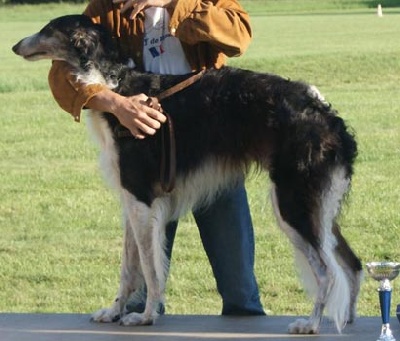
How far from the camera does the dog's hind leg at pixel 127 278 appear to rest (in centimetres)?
596

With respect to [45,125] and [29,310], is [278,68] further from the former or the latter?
[29,310]

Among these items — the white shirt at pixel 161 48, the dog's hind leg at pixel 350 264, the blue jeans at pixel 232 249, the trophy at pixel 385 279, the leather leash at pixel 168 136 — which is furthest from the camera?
the blue jeans at pixel 232 249

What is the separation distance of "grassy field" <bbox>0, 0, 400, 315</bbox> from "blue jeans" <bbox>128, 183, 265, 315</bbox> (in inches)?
9.9

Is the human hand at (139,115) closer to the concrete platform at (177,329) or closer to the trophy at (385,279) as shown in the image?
the concrete platform at (177,329)

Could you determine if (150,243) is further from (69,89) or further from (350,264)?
(350,264)

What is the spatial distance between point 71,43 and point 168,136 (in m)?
0.68

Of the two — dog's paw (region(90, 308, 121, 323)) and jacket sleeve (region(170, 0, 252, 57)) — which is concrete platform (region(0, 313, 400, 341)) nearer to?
dog's paw (region(90, 308, 121, 323))

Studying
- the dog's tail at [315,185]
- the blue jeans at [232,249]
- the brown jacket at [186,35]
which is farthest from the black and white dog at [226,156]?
the blue jeans at [232,249]

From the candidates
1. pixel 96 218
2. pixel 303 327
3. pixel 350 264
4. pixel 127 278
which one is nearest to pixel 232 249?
pixel 127 278

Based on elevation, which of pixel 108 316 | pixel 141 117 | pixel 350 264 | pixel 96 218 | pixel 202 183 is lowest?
pixel 96 218

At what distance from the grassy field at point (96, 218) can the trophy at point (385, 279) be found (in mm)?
806

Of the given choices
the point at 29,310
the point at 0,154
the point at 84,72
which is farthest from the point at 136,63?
the point at 0,154

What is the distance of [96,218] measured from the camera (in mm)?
10695

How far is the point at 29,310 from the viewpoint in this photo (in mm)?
7910
